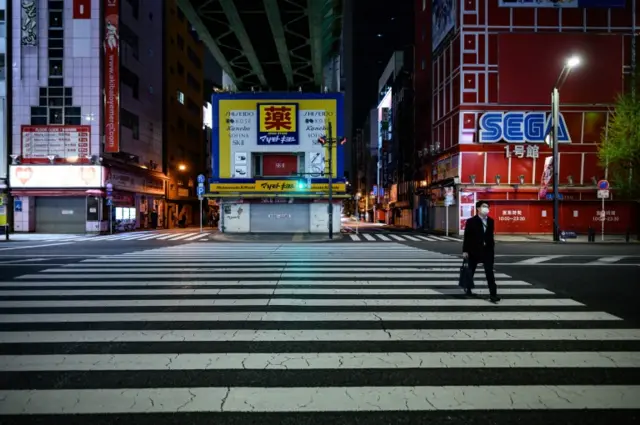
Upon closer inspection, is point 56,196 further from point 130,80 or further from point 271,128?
point 271,128

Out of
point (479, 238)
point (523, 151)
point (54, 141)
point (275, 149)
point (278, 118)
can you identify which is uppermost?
point (278, 118)

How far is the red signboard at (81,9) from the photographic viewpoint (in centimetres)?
3394

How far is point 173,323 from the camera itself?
654 centimetres

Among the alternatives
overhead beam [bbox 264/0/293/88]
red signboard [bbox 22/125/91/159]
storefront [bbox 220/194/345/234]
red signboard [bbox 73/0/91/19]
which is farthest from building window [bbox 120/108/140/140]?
overhead beam [bbox 264/0/293/88]

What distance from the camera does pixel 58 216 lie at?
1367 inches

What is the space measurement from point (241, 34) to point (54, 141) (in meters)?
19.2

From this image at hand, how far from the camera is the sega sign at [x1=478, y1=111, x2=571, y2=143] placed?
104 feet

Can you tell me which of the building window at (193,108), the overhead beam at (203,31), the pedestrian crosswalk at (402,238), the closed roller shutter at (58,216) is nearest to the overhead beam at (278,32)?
the overhead beam at (203,31)

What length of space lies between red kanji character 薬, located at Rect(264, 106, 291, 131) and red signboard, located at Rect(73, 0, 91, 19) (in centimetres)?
1696

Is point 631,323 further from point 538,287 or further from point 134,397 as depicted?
point 134,397

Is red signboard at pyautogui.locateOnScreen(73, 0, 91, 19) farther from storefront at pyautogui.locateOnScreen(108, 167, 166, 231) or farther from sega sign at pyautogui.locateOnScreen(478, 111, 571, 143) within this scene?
sega sign at pyautogui.locateOnScreen(478, 111, 571, 143)

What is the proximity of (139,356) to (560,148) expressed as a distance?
34.3 meters

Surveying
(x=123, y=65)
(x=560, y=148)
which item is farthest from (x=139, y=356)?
(x=123, y=65)

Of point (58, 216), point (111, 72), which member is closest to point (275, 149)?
point (111, 72)
